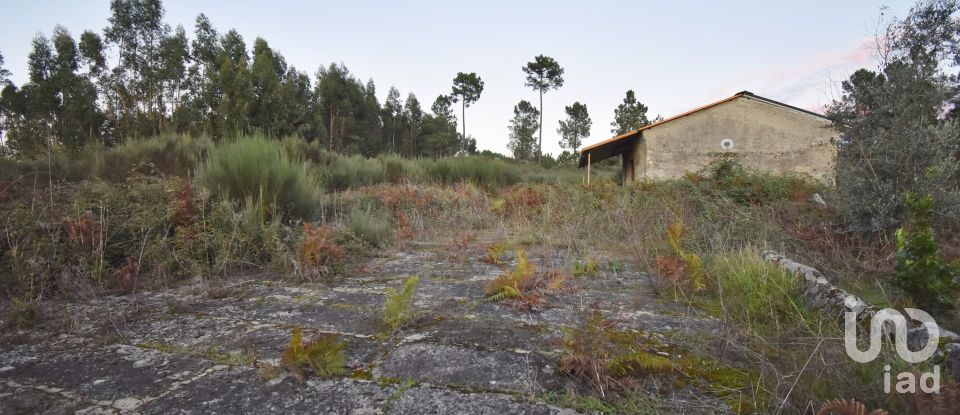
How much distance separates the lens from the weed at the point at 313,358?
1.45m

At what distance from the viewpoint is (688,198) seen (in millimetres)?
7164

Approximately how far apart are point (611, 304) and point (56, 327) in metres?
2.85

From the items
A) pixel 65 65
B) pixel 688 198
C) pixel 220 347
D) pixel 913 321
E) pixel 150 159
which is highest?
pixel 65 65

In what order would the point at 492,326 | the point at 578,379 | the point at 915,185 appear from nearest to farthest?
1. the point at 578,379
2. the point at 492,326
3. the point at 915,185

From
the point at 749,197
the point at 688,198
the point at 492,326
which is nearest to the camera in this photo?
the point at 492,326

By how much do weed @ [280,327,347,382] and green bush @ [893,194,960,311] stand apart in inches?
102

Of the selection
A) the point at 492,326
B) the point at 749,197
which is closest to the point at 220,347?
the point at 492,326

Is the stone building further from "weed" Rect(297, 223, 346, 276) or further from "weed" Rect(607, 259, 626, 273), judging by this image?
"weed" Rect(297, 223, 346, 276)

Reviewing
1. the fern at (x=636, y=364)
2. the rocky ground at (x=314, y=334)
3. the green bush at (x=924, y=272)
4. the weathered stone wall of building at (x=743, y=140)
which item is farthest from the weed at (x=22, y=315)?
the weathered stone wall of building at (x=743, y=140)

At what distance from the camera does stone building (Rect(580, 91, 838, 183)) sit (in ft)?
48.0

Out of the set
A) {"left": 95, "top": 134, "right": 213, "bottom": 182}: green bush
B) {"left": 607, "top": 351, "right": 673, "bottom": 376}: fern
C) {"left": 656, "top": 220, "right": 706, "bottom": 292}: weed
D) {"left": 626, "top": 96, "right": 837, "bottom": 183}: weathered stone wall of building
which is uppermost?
{"left": 626, "top": 96, "right": 837, "bottom": 183}: weathered stone wall of building

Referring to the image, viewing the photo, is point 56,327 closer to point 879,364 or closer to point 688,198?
point 879,364

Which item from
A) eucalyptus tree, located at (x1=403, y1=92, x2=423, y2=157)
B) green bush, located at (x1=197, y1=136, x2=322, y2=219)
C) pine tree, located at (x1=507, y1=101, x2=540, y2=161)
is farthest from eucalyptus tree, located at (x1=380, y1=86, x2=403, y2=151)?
green bush, located at (x1=197, y1=136, x2=322, y2=219)

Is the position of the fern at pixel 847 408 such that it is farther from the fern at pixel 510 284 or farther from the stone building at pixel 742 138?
the stone building at pixel 742 138
